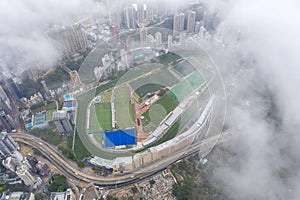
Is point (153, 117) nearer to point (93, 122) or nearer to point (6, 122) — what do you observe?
point (93, 122)

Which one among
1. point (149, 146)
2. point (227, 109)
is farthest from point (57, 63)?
point (227, 109)

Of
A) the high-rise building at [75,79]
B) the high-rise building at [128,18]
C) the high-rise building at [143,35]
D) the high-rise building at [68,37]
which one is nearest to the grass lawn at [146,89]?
the high-rise building at [75,79]

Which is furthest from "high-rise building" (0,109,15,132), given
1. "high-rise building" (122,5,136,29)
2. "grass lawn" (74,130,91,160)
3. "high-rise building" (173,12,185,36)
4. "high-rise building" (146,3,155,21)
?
"high-rise building" (146,3,155,21)

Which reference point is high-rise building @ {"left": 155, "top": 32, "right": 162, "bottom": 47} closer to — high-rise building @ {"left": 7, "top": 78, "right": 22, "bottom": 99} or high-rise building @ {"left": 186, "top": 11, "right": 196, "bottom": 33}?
high-rise building @ {"left": 186, "top": 11, "right": 196, "bottom": 33}

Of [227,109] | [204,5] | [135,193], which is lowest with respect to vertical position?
[135,193]

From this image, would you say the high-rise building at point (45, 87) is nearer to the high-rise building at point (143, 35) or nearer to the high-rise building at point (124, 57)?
the high-rise building at point (124, 57)

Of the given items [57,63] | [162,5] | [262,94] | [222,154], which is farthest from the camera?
[162,5]

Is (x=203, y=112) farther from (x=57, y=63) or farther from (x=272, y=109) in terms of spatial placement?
(x=57, y=63)
